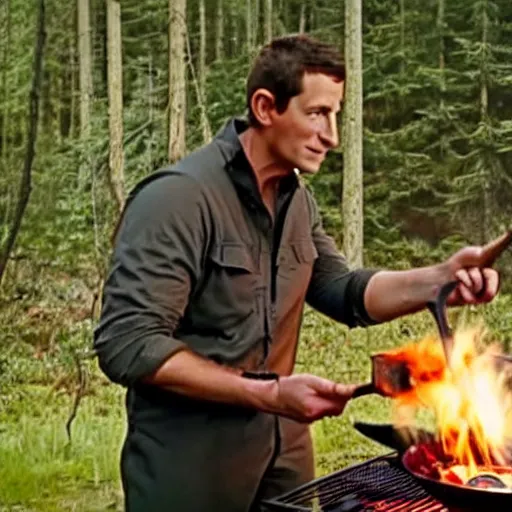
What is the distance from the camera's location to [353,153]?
4270mm

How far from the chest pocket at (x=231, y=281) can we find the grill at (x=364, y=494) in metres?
0.34

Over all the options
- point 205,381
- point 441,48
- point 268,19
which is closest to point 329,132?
point 205,381

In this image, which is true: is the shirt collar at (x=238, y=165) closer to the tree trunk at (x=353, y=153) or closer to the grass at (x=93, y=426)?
the grass at (x=93, y=426)

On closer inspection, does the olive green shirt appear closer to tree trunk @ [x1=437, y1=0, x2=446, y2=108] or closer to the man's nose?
the man's nose

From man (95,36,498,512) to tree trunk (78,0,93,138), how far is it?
2.20m

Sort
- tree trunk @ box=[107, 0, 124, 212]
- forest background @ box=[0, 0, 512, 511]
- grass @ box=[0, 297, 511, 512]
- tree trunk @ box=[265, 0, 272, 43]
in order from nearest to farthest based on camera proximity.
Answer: grass @ box=[0, 297, 511, 512], forest background @ box=[0, 0, 512, 511], tree trunk @ box=[107, 0, 124, 212], tree trunk @ box=[265, 0, 272, 43]

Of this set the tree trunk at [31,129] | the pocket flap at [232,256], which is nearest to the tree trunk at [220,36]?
the tree trunk at [31,129]

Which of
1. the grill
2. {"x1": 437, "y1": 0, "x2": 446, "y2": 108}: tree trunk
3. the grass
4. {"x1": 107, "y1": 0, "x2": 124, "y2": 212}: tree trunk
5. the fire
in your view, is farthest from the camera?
{"x1": 437, "y1": 0, "x2": 446, "y2": 108}: tree trunk

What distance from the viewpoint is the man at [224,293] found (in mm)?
1541

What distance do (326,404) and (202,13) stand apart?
2949 mm

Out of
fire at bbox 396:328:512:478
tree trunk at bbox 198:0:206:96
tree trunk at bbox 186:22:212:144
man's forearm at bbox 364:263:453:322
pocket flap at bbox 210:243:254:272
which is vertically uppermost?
tree trunk at bbox 198:0:206:96

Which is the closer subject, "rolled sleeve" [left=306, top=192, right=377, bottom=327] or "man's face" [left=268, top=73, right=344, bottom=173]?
"man's face" [left=268, top=73, right=344, bottom=173]

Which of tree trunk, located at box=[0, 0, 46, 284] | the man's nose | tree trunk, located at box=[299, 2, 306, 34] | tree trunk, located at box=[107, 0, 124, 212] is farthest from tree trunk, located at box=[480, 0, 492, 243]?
the man's nose

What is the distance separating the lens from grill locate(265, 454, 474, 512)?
1.60 meters
